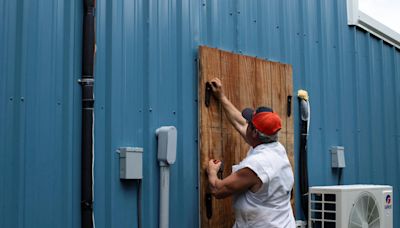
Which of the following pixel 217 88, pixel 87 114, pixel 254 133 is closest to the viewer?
pixel 87 114

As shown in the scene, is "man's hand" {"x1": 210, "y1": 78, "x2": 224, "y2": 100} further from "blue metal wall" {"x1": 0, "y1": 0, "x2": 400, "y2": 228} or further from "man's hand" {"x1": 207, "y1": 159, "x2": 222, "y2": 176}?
"man's hand" {"x1": 207, "y1": 159, "x2": 222, "y2": 176}

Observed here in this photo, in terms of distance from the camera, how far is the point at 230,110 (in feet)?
13.3

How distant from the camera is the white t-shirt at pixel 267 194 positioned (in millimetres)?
3529

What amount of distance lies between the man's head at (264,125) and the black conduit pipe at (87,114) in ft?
3.53

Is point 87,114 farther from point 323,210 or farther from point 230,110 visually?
point 323,210

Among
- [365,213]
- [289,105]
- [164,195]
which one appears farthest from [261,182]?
[365,213]

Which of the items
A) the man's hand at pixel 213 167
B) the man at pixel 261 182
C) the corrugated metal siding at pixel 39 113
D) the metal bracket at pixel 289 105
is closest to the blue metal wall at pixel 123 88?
the corrugated metal siding at pixel 39 113

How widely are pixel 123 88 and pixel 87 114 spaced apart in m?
0.36

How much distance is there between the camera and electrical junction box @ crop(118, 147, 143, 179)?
341cm

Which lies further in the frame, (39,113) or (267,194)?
(267,194)

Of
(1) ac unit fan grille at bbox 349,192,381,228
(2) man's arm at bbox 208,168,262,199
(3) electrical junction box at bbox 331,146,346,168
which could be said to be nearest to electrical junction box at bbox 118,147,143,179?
(2) man's arm at bbox 208,168,262,199

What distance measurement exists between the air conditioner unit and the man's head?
51.4 inches

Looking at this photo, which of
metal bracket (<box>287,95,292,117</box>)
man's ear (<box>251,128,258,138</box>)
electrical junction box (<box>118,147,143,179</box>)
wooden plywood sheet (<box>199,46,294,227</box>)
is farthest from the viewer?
metal bracket (<box>287,95,292,117</box>)

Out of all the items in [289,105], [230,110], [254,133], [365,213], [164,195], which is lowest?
[365,213]
